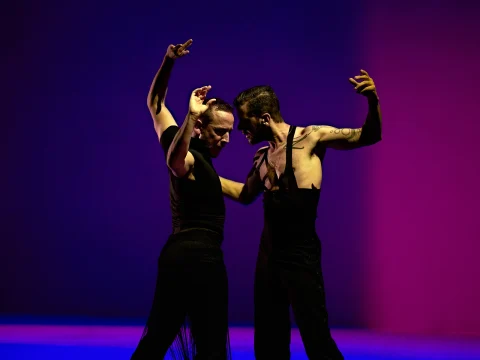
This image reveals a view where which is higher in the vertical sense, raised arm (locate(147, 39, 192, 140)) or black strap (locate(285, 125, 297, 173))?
raised arm (locate(147, 39, 192, 140))

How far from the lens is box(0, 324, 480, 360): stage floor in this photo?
13.4 ft

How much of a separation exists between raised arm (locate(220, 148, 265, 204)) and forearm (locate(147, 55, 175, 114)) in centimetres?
57

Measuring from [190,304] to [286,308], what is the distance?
573 mm

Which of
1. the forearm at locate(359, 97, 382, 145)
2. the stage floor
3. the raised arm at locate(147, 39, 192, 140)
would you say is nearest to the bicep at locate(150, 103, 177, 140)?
the raised arm at locate(147, 39, 192, 140)

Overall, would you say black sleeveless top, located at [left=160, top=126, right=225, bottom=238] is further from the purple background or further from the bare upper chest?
the purple background

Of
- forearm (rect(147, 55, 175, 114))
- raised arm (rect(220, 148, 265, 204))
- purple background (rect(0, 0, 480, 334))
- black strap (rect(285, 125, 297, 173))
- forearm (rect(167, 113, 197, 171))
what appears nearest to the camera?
forearm (rect(167, 113, 197, 171))

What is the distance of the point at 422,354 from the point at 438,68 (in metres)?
2.14

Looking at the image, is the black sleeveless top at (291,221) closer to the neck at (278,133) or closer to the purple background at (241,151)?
the neck at (278,133)

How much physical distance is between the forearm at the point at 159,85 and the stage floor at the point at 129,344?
5.52 ft

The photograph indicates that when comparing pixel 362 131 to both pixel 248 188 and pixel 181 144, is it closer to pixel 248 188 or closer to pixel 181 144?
pixel 248 188

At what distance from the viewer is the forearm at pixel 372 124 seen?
107 inches

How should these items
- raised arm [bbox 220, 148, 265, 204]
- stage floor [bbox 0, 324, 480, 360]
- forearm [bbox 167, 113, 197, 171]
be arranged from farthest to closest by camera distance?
stage floor [bbox 0, 324, 480, 360], raised arm [bbox 220, 148, 265, 204], forearm [bbox 167, 113, 197, 171]

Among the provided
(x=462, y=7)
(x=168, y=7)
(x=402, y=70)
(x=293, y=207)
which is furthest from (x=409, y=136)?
(x=293, y=207)

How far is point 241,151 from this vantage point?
5367mm
